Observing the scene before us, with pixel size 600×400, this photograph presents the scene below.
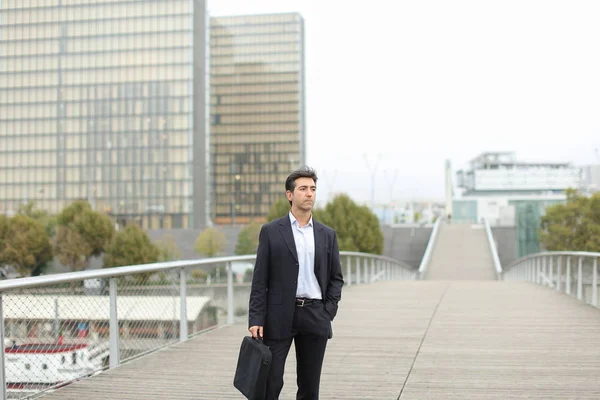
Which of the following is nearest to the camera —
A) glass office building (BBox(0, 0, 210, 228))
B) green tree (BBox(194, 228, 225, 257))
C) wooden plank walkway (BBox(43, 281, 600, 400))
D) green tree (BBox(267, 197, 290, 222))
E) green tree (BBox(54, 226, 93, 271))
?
wooden plank walkway (BBox(43, 281, 600, 400))

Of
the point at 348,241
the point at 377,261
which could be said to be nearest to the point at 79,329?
the point at 377,261

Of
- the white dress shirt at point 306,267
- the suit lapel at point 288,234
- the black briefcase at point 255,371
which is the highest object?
the suit lapel at point 288,234

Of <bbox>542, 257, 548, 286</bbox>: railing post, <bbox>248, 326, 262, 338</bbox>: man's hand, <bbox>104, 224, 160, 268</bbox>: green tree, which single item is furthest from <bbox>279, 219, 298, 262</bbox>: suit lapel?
<bbox>104, 224, 160, 268</bbox>: green tree

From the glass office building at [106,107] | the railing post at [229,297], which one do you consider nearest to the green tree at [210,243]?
the glass office building at [106,107]

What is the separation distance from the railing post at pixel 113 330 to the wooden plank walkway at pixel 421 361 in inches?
6.0

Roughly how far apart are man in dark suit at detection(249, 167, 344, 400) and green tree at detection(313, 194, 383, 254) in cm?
4950

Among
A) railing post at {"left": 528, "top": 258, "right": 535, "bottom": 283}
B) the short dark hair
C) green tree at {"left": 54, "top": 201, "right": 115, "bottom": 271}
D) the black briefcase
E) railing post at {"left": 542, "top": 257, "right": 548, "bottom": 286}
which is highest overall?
the short dark hair

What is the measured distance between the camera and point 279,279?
13.8 ft

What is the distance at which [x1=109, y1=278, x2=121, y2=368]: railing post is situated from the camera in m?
6.84

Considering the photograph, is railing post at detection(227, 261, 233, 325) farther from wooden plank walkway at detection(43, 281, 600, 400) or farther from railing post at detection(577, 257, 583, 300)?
railing post at detection(577, 257, 583, 300)

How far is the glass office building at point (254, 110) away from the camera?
402 feet

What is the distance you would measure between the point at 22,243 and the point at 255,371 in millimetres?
49860

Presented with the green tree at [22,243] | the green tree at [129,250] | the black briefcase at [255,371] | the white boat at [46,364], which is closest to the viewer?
the black briefcase at [255,371]

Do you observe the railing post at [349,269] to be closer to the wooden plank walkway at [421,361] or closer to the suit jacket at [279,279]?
the wooden plank walkway at [421,361]
